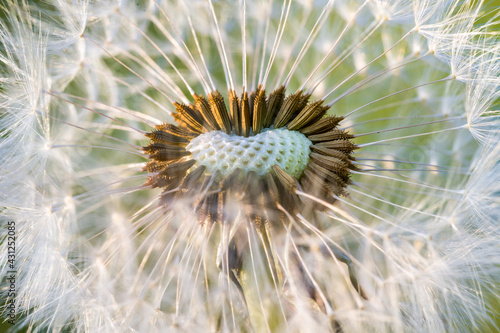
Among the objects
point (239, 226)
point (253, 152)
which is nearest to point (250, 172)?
point (253, 152)

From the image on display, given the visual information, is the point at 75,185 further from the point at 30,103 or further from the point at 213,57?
the point at 213,57

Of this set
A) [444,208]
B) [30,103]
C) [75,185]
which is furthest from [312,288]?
[30,103]

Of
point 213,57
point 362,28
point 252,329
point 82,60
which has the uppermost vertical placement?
point 362,28

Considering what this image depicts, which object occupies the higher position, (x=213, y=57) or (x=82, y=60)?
(x=213, y=57)

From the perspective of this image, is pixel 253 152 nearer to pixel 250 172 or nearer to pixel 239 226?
pixel 250 172

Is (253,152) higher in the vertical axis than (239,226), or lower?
higher

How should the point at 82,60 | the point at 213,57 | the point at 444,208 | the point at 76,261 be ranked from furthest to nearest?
the point at 213,57 → the point at 82,60 → the point at 444,208 → the point at 76,261

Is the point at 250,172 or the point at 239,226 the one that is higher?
the point at 250,172

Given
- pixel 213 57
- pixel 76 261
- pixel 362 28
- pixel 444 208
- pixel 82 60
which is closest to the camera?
pixel 76 261
